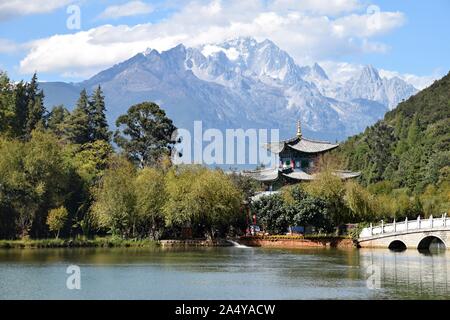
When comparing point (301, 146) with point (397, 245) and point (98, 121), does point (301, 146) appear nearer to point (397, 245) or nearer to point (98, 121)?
point (98, 121)

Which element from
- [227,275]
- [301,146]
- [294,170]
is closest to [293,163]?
[294,170]

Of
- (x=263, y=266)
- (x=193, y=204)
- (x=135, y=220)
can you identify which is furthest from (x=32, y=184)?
(x=263, y=266)

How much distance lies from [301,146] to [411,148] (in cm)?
2216

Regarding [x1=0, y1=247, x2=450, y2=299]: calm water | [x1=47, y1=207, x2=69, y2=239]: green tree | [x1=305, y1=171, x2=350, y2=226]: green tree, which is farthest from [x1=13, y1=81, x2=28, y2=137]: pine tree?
[x1=305, y1=171, x2=350, y2=226]: green tree

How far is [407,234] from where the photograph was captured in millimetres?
39969

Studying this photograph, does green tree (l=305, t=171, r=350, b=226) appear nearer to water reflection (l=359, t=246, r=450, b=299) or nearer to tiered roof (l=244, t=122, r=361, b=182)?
water reflection (l=359, t=246, r=450, b=299)

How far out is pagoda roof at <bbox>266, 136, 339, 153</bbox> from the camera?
5656cm

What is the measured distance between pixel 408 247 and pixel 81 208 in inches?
697

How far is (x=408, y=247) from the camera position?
40.2 m

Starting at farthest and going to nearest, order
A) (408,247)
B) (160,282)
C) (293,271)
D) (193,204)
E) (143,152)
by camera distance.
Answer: (143,152) → (193,204) → (408,247) → (293,271) → (160,282)

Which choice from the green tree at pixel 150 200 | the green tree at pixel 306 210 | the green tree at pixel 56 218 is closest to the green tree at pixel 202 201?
the green tree at pixel 150 200

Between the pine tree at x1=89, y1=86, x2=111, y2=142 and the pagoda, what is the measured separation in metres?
11.3
